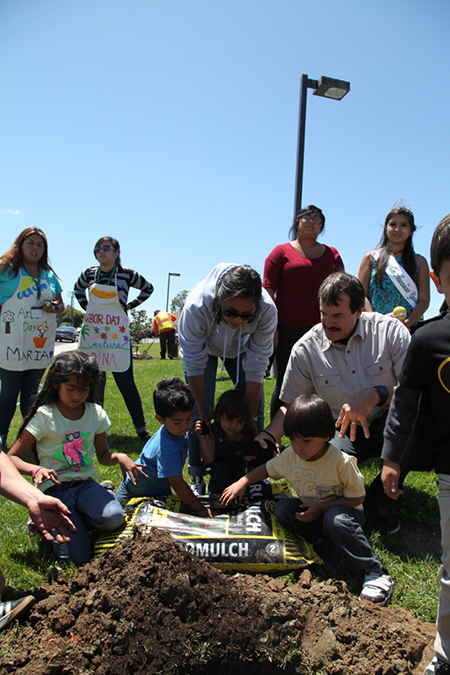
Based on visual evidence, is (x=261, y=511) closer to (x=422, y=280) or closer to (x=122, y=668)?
(x=122, y=668)

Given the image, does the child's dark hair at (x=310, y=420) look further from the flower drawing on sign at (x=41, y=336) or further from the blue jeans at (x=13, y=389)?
the flower drawing on sign at (x=41, y=336)

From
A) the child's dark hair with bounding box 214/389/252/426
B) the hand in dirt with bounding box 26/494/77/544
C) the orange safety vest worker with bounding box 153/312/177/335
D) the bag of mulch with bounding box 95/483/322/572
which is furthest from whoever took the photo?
the orange safety vest worker with bounding box 153/312/177/335

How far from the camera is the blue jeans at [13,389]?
14.2 feet

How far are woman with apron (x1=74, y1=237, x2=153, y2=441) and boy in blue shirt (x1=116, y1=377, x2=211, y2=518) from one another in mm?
1782

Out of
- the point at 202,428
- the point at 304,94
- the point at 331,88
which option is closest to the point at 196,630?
the point at 202,428

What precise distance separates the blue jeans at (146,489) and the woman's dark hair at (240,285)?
1309 mm

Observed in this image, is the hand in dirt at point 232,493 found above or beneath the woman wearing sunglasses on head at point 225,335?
beneath

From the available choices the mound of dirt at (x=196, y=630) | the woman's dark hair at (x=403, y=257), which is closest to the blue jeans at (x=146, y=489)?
the mound of dirt at (x=196, y=630)

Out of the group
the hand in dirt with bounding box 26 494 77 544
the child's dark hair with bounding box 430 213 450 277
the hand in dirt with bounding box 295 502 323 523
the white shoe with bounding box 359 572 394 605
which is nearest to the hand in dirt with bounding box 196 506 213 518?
the hand in dirt with bounding box 295 502 323 523

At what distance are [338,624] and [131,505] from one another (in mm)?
1484

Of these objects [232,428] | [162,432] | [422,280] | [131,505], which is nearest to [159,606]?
[131,505]

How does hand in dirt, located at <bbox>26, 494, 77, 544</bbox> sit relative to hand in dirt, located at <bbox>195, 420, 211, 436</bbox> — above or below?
below

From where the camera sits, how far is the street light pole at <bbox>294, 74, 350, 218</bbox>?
7.32 meters

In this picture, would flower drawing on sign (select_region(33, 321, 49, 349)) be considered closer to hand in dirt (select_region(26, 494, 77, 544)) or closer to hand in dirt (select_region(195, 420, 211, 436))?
hand in dirt (select_region(195, 420, 211, 436))
